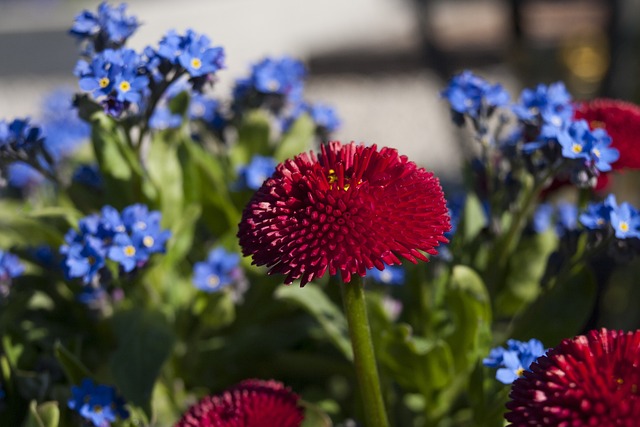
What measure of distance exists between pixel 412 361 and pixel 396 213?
0.30 m

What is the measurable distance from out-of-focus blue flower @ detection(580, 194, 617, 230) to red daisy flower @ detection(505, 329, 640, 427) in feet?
0.76

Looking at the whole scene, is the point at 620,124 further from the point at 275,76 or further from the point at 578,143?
the point at 275,76

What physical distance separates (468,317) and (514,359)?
16 cm

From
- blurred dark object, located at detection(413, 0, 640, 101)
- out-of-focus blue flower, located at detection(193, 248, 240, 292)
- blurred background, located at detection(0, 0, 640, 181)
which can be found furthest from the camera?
blurred background, located at detection(0, 0, 640, 181)

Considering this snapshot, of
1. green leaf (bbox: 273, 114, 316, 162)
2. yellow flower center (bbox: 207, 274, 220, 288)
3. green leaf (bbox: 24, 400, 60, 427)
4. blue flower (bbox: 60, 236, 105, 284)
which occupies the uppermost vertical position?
green leaf (bbox: 273, 114, 316, 162)

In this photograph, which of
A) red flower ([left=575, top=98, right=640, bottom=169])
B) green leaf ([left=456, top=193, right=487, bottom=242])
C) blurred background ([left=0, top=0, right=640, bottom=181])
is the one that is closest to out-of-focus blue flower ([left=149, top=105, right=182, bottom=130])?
green leaf ([left=456, top=193, right=487, bottom=242])

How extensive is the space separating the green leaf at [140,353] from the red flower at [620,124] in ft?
1.65

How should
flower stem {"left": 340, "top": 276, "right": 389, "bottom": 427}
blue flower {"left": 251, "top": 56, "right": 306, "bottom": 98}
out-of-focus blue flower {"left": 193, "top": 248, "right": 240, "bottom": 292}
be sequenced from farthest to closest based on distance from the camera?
blue flower {"left": 251, "top": 56, "right": 306, "bottom": 98}, out-of-focus blue flower {"left": 193, "top": 248, "right": 240, "bottom": 292}, flower stem {"left": 340, "top": 276, "right": 389, "bottom": 427}

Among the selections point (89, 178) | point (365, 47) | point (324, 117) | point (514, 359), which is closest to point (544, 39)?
point (365, 47)

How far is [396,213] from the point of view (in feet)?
1.95

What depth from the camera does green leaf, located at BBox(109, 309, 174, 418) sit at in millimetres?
823

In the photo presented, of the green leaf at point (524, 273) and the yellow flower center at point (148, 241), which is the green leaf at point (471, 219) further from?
the yellow flower center at point (148, 241)

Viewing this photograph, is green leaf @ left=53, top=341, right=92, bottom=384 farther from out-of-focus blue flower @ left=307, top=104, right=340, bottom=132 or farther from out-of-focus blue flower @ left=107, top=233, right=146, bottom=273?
out-of-focus blue flower @ left=307, top=104, right=340, bottom=132

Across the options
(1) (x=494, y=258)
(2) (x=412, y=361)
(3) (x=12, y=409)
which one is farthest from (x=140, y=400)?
(1) (x=494, y=258)
